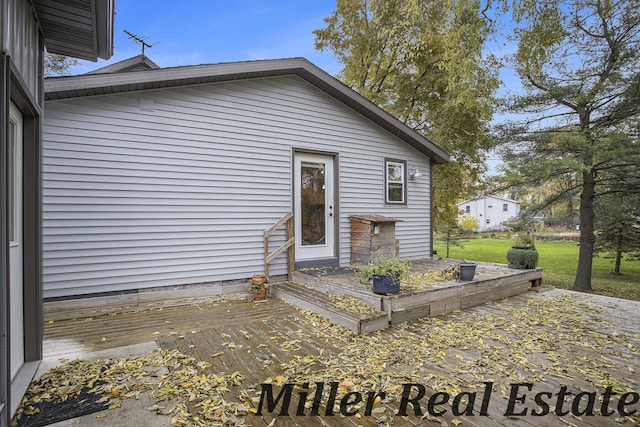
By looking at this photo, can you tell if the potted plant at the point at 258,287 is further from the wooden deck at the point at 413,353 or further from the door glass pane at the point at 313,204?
the door glass pane at the point at 313,204

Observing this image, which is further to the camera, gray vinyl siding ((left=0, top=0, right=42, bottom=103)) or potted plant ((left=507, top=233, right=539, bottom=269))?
potted plant ((left=507, top=233, right=539, bottom=269))

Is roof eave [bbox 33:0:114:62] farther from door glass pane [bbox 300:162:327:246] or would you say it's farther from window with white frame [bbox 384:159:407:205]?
window with white frame [bbox 384:159:407:205]

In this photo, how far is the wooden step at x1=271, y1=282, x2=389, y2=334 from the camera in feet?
11.0

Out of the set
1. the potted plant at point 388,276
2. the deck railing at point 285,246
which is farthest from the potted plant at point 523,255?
the deck railing at point 285,246

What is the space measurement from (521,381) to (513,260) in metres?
4.03

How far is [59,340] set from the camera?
316cm

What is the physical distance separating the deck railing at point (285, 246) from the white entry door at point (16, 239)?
3.07 meters

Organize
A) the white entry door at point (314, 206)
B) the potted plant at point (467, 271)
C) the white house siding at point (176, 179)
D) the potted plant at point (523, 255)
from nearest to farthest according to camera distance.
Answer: the white house siding at point (176, 179)
the potted plant at point (467, 271)
the potted plant at point (523, 255)
the white entry door at point (314, 206)

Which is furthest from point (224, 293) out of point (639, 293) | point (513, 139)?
point (639, 293)

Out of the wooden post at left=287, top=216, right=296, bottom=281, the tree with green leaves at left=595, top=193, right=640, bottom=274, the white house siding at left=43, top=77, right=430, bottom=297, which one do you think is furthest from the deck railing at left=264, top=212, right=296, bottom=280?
the tree with green leaves at left=595, top=193, right=640, bottom=274

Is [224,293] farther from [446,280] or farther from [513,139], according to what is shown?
[513,139]

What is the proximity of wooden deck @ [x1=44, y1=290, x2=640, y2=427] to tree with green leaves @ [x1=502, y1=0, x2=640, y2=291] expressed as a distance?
15.1ft

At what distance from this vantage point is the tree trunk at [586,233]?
8.34 m

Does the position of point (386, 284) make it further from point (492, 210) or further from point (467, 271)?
point (492, 210)
